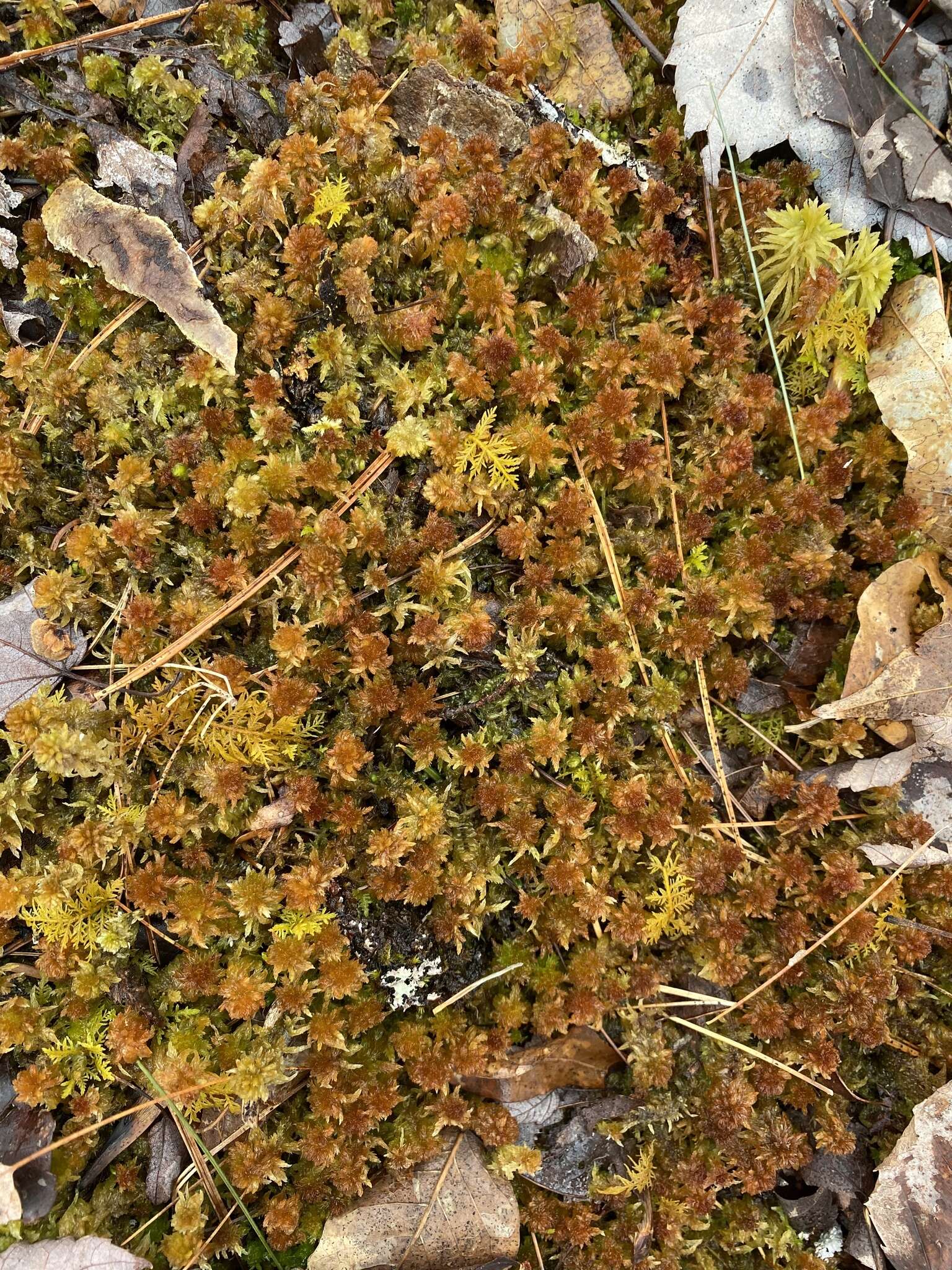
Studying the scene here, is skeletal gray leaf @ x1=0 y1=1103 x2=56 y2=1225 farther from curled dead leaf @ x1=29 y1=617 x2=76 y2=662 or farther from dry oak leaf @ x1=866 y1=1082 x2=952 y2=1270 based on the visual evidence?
dry oak leaf @ x1=866 y1=1082 x2=952 y2=1270

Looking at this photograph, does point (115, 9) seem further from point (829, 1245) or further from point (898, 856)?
point (829, 1245)

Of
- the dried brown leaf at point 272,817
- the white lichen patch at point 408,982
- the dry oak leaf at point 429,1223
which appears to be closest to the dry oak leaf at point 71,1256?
the dry oak leaf at point 429,1223

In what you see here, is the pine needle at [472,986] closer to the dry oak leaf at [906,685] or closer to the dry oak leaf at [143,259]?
the dry oak leaf at [906,685]

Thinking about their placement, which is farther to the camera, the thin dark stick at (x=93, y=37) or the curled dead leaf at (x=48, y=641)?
the thin dark stick at (x=93, y=37)

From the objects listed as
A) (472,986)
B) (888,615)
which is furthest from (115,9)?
(472,986)

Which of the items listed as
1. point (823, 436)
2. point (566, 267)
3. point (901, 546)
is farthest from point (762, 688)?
point (566, 267)

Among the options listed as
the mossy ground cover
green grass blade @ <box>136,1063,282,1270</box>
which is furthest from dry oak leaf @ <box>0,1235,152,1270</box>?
green grass blade @ <box>136,1063,282,1270</box>
